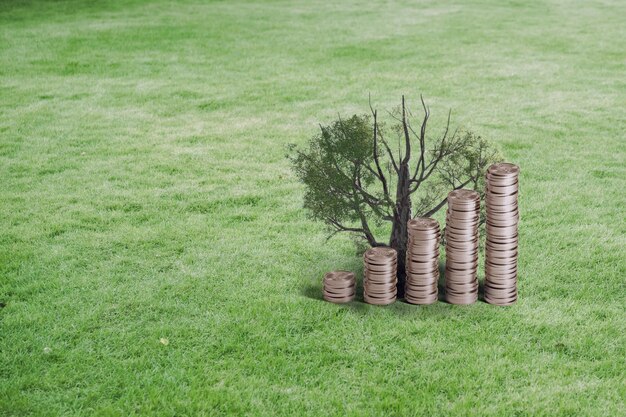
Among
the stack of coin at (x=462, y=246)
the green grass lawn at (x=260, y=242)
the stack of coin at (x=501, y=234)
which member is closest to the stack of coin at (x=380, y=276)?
the green grass lawn at (x=260, y=242)

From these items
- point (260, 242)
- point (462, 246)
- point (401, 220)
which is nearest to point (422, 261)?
point (462, 246)

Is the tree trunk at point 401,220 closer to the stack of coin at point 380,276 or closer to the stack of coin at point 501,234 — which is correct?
the stack of coin at point 380,276

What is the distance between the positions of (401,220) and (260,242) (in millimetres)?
1160

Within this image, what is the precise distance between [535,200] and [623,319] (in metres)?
1.72

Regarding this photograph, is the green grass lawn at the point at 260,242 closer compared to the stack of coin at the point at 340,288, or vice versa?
the green grass lawn at the point at 260,242

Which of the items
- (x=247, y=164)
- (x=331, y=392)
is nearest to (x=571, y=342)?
(x=331, y=392)

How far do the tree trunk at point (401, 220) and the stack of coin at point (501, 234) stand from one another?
0.46 meters

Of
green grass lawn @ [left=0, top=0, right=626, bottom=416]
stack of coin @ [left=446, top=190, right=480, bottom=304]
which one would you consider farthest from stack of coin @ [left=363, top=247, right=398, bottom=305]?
stack of coin @ [left=446, top=190, right=480, bottom=304]

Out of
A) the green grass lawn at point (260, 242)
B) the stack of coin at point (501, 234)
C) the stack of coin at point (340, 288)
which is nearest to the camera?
the green grass lawn at point (260, 242)

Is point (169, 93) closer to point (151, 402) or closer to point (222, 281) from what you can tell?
point (222, 281)

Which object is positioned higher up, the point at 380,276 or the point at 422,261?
the point at 422,261

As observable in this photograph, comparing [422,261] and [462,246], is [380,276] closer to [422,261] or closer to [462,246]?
[422,261]

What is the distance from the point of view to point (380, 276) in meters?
4.16

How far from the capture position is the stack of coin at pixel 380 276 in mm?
4117
